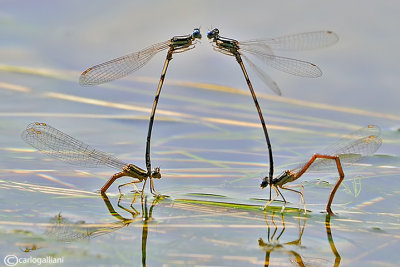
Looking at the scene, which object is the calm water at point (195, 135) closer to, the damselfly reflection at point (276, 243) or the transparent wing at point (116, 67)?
the damselfly reflection at point (276, 243)

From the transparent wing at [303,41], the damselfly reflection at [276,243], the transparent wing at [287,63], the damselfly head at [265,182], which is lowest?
the damselfly reflection at [276,243]

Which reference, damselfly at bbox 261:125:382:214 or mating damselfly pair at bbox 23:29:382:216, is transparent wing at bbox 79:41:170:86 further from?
damselfly at bbox 261:125:382:214

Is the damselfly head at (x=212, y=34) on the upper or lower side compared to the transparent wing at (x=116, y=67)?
upper

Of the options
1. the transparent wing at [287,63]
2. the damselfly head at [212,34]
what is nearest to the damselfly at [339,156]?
the transparent wing at [287,63]

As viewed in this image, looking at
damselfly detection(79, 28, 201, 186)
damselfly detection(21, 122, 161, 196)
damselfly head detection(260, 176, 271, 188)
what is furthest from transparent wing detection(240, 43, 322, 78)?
damselfly detection(21, 122, 161, 196)

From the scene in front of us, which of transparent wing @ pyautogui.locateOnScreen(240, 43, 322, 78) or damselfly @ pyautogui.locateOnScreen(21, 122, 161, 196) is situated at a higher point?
transparent wing @ pyautogui.locateOnScreen(240, 43, 322, 78)

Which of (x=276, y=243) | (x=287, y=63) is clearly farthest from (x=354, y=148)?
(x=276, y=243)

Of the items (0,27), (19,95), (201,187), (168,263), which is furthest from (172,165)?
(0,27)
